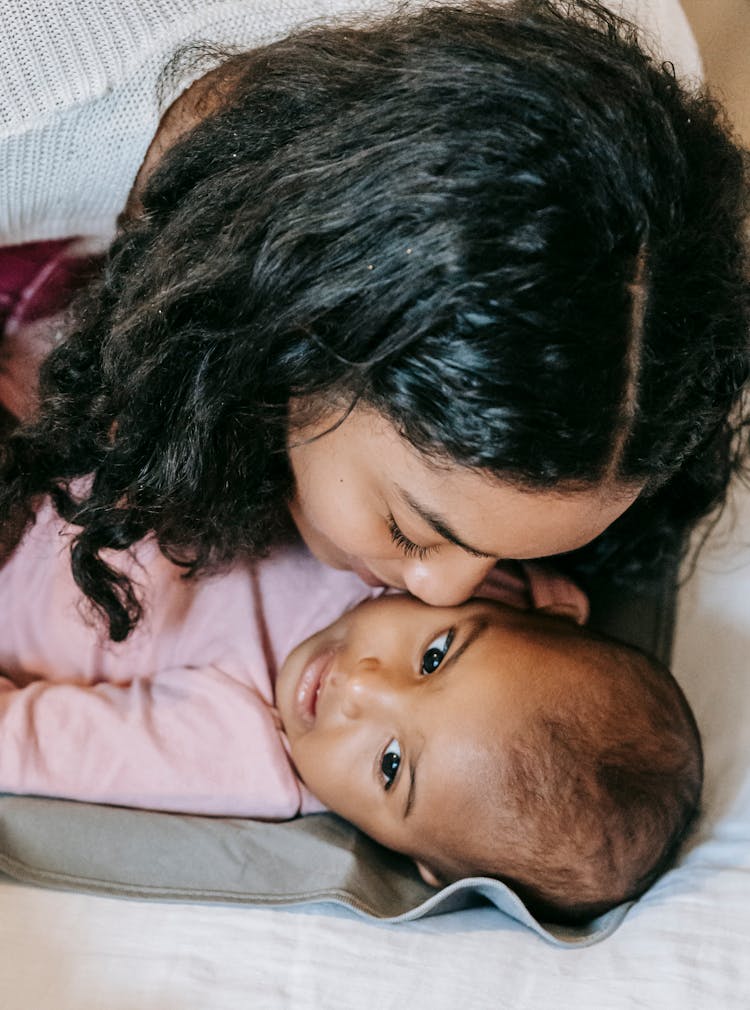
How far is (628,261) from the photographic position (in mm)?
698

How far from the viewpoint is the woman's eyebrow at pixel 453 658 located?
1.01 meters

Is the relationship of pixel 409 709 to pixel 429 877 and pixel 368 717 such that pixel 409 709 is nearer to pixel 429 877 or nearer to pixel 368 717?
pixel 368 717

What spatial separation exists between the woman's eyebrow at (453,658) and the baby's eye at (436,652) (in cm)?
2

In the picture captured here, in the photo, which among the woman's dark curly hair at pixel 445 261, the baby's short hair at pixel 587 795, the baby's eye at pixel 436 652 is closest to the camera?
the woman's dark curly hair at pixel 445 261

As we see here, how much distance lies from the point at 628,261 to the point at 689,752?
551mm

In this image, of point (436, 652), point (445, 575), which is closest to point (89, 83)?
point (445, 575)

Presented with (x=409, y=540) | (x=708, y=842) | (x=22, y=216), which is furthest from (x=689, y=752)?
(x=22, y=216)

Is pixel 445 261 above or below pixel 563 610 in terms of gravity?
above

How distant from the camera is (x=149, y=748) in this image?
1084 mm

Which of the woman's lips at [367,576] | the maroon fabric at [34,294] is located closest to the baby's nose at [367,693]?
the woman's lips at [367,576]

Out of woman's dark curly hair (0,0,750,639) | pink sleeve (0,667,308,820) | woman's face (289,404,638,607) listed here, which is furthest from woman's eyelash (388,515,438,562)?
pink sleeve (0,667,308,820)

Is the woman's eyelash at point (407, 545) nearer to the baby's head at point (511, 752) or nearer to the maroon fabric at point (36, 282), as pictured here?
the baby's head at point (511, 752)

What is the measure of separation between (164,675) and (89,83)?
0.63 m

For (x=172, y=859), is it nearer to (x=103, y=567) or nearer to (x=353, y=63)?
(x=103, y=567)
